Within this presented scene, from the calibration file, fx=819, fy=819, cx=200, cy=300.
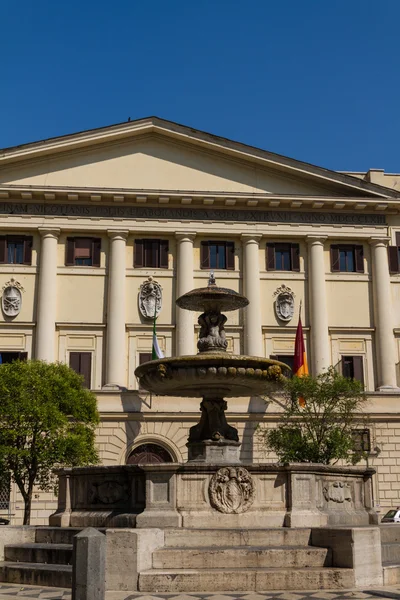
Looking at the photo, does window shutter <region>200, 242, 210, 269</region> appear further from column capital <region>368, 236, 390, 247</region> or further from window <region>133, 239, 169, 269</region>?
column capital <region>368, 236, 390, 247</region>

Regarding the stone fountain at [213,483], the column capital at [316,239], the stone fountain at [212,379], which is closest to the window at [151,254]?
the column capital at [316,239]

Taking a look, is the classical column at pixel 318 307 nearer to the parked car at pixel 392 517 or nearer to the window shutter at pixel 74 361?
the parked car at pixel 392 517

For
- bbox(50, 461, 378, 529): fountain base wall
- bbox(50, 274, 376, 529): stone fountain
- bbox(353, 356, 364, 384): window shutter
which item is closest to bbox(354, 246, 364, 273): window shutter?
bbox(353, 356, 364, 384): window shutter

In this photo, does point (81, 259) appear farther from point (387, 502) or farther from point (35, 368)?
point (387, 502)

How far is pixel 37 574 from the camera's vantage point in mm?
12523

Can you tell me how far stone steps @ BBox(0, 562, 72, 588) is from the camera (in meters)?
12.1

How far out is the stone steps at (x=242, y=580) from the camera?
1147cm

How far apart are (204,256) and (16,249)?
8.57 metres

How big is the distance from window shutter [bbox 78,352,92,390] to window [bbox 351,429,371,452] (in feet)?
38.4

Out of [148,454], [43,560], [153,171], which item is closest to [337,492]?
[43,560]

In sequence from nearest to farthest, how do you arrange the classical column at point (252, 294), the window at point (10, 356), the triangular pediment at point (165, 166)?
1. the window at point (10, 356)
2. the classical column at point (252, 294)
3. the triangular pediment at point (165, 166)

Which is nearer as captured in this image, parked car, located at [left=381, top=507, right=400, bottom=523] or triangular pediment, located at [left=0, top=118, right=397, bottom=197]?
parked car, located at [left=381, top=507, right=400, bottom=523]

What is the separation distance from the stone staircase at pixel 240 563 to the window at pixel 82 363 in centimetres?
2333

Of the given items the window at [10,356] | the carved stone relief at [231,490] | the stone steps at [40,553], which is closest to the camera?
the stone steps at [40,553]
